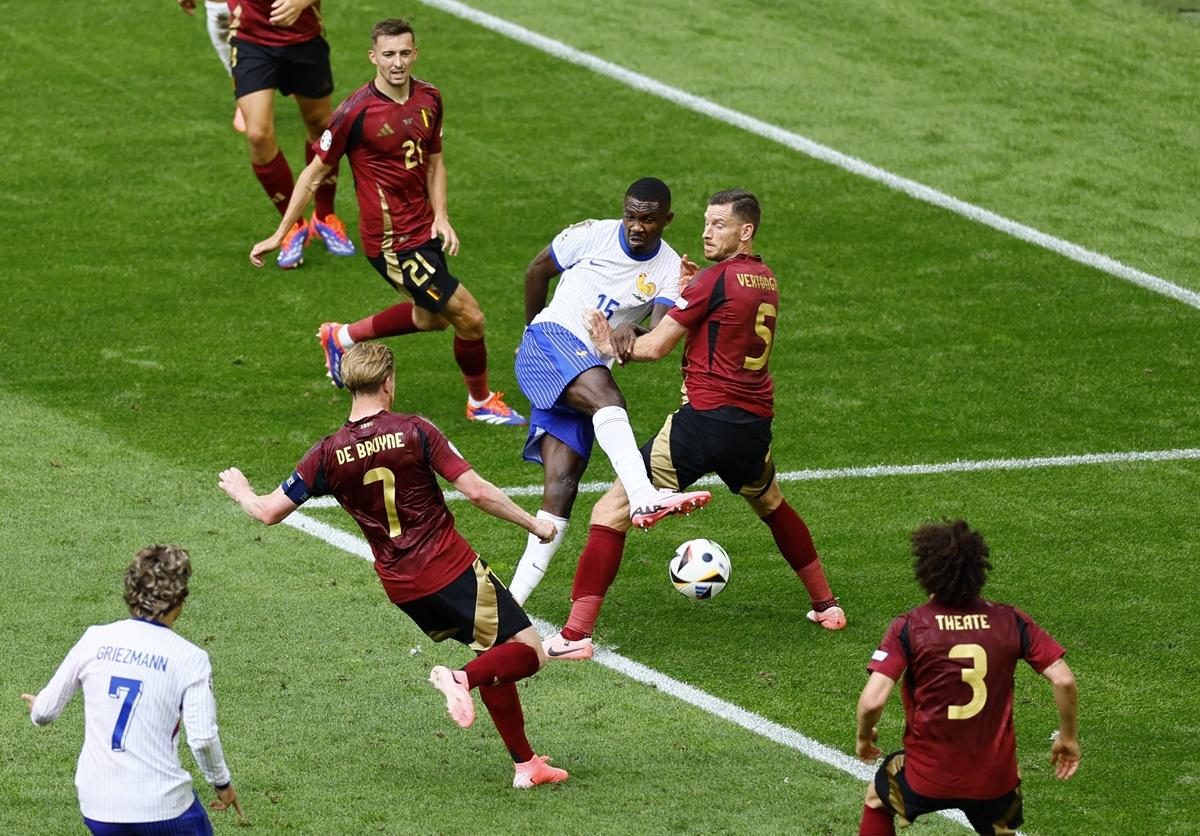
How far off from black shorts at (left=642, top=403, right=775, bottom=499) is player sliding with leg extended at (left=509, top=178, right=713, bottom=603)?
5.2 inches

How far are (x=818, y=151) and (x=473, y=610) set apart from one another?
1062 cm

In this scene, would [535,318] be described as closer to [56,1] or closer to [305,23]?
[305,23]

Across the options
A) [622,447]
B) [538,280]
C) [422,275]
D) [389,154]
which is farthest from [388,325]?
[622,447]

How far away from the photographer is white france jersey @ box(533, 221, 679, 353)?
9.91 meters

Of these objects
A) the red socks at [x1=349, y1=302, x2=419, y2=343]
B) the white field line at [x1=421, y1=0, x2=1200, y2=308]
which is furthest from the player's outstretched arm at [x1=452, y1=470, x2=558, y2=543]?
the white field line at [x1=421, y1=0, x2=1200, y2=308]

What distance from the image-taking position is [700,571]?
30.6 ft

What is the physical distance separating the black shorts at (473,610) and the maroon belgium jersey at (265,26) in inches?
302

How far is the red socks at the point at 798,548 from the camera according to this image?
9.41 meters

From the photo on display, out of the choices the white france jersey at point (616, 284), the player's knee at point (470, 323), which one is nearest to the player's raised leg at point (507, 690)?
the white france jersey at point (616, 284)

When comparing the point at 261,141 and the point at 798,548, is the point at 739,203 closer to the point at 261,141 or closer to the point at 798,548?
the point at 798,548

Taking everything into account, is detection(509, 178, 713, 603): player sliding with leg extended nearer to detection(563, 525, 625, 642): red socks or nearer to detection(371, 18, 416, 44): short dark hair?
detection(563, 525, 625, 642): red socks

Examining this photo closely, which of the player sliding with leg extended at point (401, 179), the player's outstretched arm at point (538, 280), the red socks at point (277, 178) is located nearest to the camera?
the player's outstretched arm at point (538, 280)

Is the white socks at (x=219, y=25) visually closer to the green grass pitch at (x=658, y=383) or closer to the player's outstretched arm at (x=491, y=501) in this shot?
the green grass pitch at (x=658, y=383)

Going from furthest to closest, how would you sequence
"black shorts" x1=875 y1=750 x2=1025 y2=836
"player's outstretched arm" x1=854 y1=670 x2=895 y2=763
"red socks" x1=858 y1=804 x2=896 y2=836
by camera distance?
1. "red socks" x1=858 y1=804 x2=896 y2=836
2. "black shorts" x1=875 y1=750 x2=1025 y2=836
3. "player's outstretched arm" x1=854 y1=670 x2=895 y2=763
